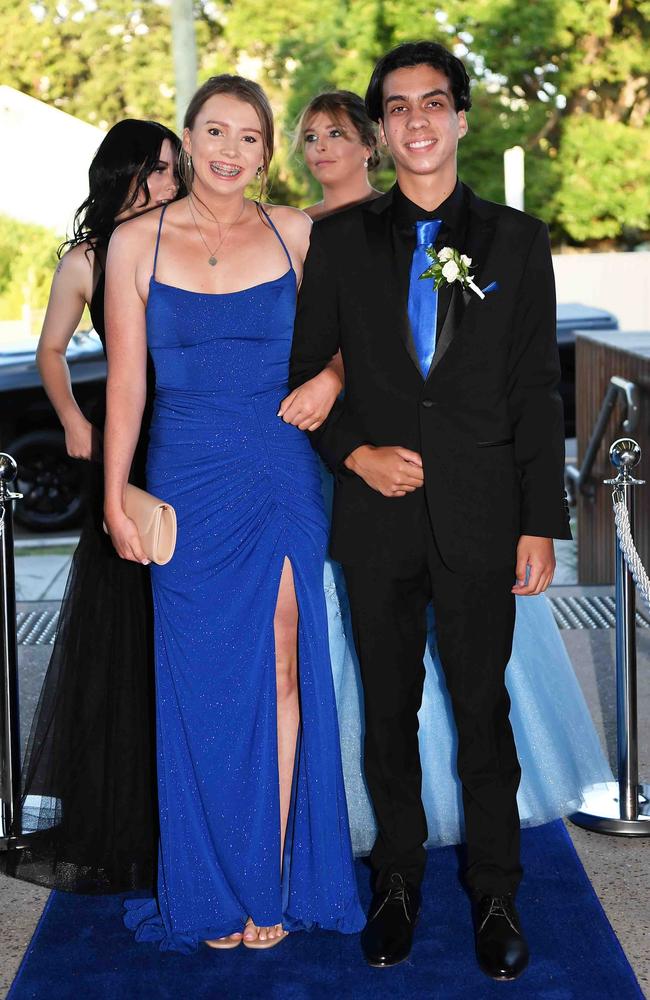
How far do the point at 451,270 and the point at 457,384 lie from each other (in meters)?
0.27

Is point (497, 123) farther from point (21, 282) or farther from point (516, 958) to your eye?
point (516, 958)

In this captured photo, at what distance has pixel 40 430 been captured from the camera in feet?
33.2

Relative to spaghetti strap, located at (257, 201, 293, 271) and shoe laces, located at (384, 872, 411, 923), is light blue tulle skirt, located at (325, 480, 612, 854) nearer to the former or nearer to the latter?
shoe laces, located at (384, 872, 411, 923)

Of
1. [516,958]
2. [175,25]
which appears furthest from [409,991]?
[175,25]

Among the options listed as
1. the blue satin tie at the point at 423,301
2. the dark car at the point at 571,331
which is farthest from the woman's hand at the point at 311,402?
the dark car at the point at 571,331

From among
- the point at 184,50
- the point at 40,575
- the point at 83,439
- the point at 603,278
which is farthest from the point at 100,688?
the point at 603,278

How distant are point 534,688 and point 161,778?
4.09 feet

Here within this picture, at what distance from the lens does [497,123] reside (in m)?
21.7

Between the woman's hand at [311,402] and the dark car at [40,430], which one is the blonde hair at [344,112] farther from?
the dark car at [40,430]

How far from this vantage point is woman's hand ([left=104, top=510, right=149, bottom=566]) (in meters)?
3.15

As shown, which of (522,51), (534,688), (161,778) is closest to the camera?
(161,778)

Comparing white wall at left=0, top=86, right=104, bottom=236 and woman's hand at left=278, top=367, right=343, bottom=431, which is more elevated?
white wall at left=0, top=86, right=104, bottom=236

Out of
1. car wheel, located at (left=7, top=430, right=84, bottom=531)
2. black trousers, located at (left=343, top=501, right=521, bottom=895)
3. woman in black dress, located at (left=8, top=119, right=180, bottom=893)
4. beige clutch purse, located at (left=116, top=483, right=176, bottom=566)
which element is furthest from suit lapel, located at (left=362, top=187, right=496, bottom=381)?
car wheel, located at (left=7, top=430, right=84, bottom=531)

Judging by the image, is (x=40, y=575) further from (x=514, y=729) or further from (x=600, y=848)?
(x=600, y=848)
